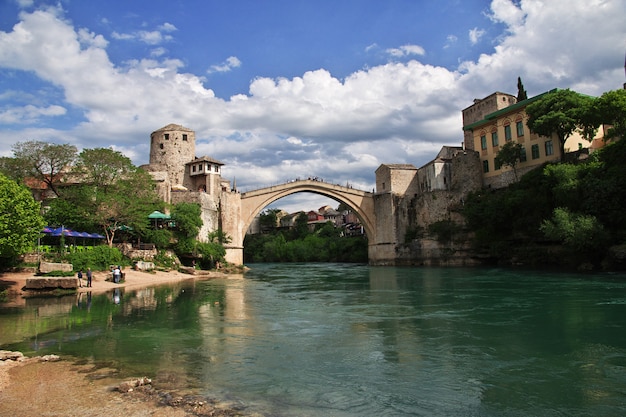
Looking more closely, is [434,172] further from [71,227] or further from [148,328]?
[148,328]

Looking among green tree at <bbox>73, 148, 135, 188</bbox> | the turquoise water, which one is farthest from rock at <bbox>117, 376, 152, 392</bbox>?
green tree at <bbox>73, 148, 135, 188</bbox>

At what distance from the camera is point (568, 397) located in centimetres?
617

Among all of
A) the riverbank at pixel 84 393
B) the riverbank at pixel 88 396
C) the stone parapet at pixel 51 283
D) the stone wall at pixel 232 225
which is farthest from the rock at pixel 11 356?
the stone wall at pixel 232 225

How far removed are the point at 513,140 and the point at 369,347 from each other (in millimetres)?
33987

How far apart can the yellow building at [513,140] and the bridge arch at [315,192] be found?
13.4 metres

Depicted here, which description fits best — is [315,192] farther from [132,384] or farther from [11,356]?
[132,384]

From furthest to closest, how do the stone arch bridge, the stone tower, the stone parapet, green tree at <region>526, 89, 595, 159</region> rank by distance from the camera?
1. the stone tower
2. the stone arch bridge
3. green tree at <region>526, 89, 595, 159</region>
4. the stone parapet

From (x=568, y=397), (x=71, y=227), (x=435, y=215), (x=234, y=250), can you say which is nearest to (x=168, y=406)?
(x=568, y=397)

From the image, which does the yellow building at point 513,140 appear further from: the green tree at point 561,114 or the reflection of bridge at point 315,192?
Result: the reflection of bridge at point 315,192

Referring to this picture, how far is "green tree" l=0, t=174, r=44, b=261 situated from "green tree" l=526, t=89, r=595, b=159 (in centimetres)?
3082

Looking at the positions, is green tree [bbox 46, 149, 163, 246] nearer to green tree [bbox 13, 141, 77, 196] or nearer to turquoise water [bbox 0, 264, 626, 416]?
green tree [bbox 13, 141, 77, 196]

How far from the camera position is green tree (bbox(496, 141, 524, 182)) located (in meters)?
36.3

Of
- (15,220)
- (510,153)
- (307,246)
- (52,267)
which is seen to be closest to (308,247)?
(307,246)

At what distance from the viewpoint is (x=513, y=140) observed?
125ft
